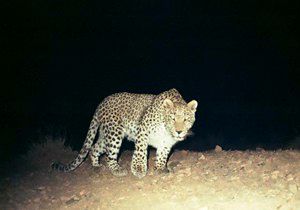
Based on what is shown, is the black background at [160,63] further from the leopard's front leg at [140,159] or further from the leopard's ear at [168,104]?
the leopard's ear at [168,104]

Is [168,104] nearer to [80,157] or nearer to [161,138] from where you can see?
[161,138]

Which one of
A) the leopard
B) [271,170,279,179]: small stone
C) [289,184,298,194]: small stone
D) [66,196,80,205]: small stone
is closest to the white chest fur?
the leopard

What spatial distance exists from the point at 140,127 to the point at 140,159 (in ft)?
2.05

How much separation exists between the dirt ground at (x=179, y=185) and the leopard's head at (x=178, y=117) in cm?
72

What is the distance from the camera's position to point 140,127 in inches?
367

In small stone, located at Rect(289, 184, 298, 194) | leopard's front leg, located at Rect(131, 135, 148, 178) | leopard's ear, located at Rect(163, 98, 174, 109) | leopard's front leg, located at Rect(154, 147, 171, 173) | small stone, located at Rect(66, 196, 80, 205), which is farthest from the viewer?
leopard's front leg, located at Rect(154, 147, 171, 173)

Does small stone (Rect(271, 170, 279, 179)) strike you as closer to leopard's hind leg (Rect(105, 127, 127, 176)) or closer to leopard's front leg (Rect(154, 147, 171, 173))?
leopard's front leg (Rect(154, 147, 171, 173))

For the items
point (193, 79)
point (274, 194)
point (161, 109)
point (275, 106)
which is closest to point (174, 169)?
point (161, 109)

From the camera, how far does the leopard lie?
8953 millimetres

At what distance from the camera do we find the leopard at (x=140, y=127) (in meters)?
8.95

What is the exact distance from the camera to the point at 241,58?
28.3 metres

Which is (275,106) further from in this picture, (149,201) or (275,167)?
(149,201)

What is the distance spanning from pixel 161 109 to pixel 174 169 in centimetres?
118

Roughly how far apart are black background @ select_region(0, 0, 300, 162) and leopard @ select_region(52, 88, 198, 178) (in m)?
4.52
